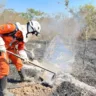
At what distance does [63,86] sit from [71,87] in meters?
0.18

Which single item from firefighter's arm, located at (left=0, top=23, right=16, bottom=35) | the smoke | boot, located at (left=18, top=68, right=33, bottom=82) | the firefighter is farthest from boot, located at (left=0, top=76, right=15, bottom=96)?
the smoke

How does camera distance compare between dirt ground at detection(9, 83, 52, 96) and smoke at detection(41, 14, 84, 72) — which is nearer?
dirt ground at detection(9, 83, 52, 96)

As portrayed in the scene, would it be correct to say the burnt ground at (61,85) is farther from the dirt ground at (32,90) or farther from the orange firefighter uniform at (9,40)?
the orange firefighter uniform at (9,40)

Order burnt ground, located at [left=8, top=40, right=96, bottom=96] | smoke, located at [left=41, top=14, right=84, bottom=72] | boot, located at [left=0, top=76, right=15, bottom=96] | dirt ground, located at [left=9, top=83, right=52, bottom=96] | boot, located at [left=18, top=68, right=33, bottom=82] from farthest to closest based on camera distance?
smoke, located at [left=41, top=14, right=84, bottom=72] → boot, located at [left=18, top=68, right=33, bottom=82] → dirt ground, located at [left=9, top=83, right=52, bottom=96] → boot, located at [left=0, top=76, right=15, bottom=96] → burnt ground, located at [left=8, top=40, right=96, bottom=96]

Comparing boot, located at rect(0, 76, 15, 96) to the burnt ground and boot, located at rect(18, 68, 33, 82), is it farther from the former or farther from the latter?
boot, located at rect(18, 68, 33, 82)

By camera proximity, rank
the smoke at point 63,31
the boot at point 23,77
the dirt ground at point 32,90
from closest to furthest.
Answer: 1. the dirt ground at point 32,90
2. the boot at point 23,77
3. the smoke at point 63,31

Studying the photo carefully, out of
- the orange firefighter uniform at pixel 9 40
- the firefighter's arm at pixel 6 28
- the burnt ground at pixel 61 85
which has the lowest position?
the burnt ground at pixel 61 85

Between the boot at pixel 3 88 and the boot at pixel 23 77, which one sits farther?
the boot at pixel 23 77

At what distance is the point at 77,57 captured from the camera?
41.0ft

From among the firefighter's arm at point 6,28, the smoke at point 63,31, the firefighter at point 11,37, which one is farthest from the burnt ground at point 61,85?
the smoke at point 63,31

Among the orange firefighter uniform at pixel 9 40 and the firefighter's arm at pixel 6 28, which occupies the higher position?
the firefighter's arm at pixel 6 28

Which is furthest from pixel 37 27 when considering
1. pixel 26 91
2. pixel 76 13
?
pixel 76 13

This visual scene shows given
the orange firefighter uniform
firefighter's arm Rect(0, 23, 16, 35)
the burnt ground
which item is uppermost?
firefighter's arm Rect(0, 23, 16, 35)

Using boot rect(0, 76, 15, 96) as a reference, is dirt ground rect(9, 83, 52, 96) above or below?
below
